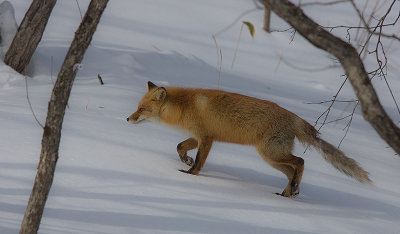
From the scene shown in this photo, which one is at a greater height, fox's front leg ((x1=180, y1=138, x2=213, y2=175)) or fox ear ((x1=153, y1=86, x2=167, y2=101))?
fox ear ((x1=153, y1=86, x2=167, y2=101))

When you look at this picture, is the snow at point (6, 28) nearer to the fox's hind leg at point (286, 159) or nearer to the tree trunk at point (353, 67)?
the fox's hind leg at point (286, 159)

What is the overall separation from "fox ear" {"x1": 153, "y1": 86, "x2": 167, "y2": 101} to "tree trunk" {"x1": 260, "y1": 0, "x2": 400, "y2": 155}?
2677 mm

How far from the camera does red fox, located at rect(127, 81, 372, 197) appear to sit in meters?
4.43

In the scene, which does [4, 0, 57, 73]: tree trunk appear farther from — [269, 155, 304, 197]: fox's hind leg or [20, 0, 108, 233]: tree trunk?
[20, 0, 108, 233]: tree trunk

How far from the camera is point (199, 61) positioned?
9320 mm

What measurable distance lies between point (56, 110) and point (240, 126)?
216 cm

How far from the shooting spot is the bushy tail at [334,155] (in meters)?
4.41

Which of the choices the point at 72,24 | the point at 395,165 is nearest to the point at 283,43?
the point at 72,24

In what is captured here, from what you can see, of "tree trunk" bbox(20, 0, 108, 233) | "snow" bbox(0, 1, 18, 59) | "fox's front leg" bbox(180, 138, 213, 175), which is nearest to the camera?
"tree trunk" bbox(20, 0, 108, 233)

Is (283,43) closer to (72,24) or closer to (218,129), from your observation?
(72,24)

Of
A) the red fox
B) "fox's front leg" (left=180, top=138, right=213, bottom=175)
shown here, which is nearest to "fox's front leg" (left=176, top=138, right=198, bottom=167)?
the red fox

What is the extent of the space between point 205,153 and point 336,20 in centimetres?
1116

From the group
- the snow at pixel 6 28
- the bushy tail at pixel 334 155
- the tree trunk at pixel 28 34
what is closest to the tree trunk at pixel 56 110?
the bushy tail at pixel 334 155

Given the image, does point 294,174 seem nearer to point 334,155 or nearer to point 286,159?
point 286,159
